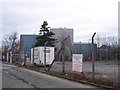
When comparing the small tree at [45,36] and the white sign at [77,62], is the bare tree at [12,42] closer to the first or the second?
the small tree at [45,36]

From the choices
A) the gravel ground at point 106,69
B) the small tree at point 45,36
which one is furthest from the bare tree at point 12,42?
the gravel ground at point 106,69

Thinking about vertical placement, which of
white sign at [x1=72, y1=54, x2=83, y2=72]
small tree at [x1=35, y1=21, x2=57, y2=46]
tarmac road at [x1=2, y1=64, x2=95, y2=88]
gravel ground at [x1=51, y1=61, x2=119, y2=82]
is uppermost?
small tree at [x1=35, y1=21, x2=57, y2=46]

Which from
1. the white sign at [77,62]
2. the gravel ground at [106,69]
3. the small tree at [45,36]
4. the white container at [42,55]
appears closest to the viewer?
the gravel ground at [106,69]

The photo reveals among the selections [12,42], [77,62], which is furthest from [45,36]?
[77,62]

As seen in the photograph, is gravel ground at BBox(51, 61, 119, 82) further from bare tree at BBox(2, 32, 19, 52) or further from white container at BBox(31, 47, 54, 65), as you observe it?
bare tree at BBox(2, 32, 19, 52)

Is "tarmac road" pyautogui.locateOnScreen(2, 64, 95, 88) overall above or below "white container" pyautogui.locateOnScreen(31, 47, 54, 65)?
below

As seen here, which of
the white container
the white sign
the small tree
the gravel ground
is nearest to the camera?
the gravel ground

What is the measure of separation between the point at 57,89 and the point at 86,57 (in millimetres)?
20791

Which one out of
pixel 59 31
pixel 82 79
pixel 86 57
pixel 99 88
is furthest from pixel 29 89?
pixel 59 31

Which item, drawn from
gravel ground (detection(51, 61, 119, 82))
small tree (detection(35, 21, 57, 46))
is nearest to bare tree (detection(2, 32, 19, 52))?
small tree (detection(35, 21, 57, 46))

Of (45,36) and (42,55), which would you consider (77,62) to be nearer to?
(42,55)

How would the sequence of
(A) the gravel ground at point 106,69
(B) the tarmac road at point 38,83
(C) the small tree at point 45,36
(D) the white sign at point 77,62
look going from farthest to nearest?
(C) the small tree at point 45,36
(D) the white sign at point 77,62
(A) the gravel ground at point 106,69
(B) the tarmac road at point 38,83

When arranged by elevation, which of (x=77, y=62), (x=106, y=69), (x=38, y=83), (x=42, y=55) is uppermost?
(x=42, y=55)

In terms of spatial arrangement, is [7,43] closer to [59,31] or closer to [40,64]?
[59,31]
